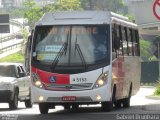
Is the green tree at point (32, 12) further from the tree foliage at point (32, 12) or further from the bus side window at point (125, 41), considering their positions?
the bus side window at point (125, 41)

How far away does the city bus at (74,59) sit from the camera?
22.4m

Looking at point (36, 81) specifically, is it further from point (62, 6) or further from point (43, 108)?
point (62, 6)

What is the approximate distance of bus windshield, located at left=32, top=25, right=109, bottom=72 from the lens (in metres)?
22.7

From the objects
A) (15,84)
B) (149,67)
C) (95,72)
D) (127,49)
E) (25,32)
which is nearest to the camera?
(95,72)

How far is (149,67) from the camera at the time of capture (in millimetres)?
75375

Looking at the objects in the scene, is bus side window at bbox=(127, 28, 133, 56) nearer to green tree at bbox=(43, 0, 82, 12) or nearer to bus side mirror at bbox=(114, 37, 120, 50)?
bus side mirror at bbox=(114, 37, 120, 50)

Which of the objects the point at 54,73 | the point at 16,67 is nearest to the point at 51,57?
the point at 54,73

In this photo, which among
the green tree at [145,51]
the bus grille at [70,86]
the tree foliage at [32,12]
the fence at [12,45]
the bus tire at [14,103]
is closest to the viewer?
the bus grille at [70,86]

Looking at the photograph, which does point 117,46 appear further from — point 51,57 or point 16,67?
point 16,67

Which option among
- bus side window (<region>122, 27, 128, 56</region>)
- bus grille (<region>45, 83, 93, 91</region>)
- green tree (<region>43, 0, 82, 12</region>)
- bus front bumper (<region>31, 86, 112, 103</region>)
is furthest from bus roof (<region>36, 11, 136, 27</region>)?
green tree (<region>43, 0, 82, 12</region>)

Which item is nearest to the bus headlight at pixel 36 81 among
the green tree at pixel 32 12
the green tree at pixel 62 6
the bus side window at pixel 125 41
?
the bus side window at pixel 125 41

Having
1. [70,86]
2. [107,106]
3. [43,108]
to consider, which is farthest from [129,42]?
[70,86]

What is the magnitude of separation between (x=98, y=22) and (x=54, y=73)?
2141 mm

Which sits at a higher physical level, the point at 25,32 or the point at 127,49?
the point at 127,49
